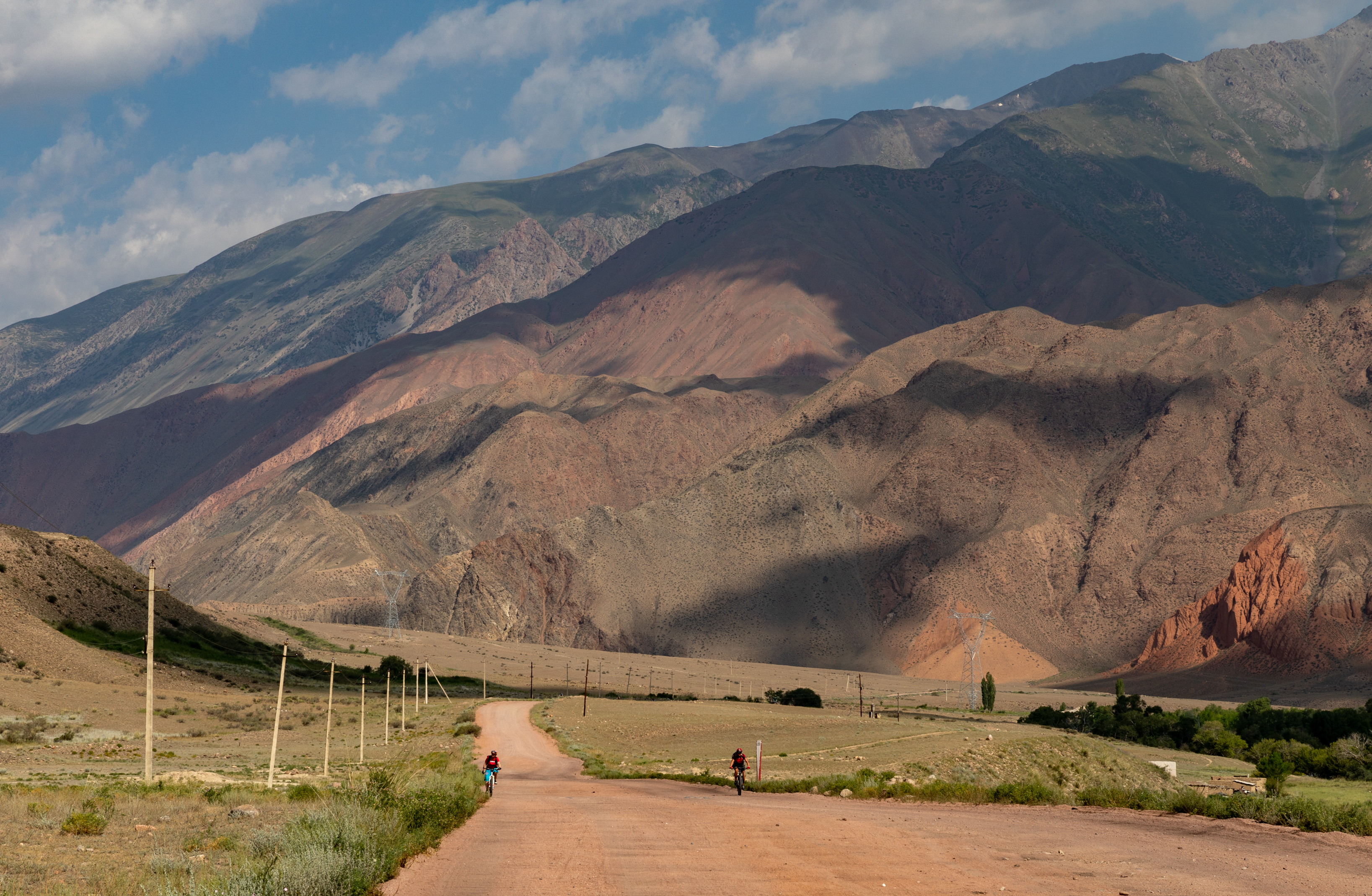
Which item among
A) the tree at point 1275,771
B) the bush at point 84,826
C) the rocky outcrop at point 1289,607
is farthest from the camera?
the rocky outcrop at point 1289,607

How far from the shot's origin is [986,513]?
16062 centimetres

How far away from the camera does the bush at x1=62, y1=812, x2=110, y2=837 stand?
78.2ft

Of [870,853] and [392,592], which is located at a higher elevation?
[392,592]

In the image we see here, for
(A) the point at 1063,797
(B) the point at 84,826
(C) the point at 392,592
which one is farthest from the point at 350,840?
(C) the point at 392,592

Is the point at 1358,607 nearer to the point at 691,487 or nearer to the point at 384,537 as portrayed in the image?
the point at 691,487

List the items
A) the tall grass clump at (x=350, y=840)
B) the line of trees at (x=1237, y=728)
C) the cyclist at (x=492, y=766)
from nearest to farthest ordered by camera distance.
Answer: the tall grass clump at (x=350, y=840) < the cyclist at (x=492, y=766) < the line of trees at (x=1237, y=728)

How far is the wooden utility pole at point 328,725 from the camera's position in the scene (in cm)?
4228

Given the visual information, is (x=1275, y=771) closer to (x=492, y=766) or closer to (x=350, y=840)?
(x=492, y=766)

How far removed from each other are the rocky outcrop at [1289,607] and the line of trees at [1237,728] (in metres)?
34.0

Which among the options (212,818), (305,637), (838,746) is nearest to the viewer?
(212,818)

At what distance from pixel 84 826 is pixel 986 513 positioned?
14505 centimetres

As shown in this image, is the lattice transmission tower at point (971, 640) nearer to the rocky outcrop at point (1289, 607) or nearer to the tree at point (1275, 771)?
the rocky outcrop at point (1289, 607)

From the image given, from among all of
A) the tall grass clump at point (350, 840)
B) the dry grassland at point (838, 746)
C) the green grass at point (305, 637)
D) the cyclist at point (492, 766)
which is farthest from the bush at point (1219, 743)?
the green grass at point (305, 637)

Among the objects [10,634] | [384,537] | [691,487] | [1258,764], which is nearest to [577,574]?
[691,487]
